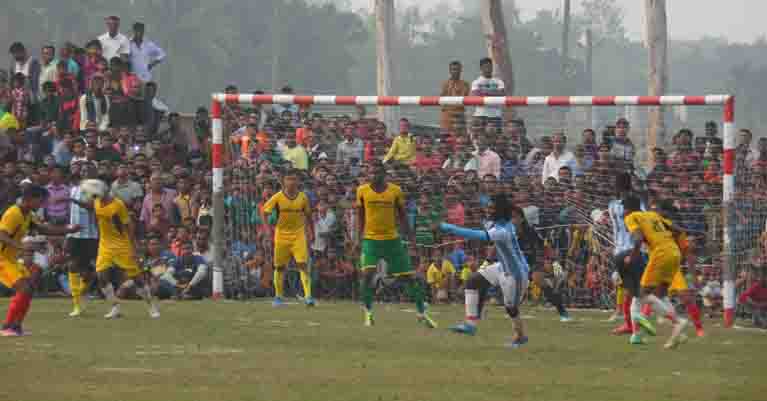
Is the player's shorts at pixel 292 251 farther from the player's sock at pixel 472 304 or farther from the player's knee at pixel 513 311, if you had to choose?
the player's knee at pixel 513 311

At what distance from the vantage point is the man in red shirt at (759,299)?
18.6 m

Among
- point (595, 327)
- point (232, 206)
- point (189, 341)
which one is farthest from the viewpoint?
point (232, 206)

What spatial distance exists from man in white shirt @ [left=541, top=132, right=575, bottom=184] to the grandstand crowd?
22 mm

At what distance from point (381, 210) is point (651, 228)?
13.3 ft

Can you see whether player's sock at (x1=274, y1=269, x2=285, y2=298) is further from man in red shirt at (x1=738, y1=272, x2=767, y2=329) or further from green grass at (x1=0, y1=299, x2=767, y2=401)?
man in red shirt at (x1=738, y1=272, x2=767, y2=329)

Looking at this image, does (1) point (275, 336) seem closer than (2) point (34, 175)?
Yes

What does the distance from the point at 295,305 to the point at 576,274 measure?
14.0 feet

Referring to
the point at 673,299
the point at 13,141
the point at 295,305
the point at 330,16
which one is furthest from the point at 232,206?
the point at 330,16

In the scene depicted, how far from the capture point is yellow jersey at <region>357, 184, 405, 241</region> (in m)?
18.2

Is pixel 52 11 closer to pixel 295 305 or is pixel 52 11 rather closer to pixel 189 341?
pixel 295 305

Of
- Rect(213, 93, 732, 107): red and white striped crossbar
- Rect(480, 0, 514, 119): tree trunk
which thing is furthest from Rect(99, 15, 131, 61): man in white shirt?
Rect(480, 0, 514, 119): tree trunk

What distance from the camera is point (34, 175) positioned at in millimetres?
24172

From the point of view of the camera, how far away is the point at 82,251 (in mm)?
20016

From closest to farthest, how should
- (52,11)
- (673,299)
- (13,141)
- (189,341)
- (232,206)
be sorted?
(189,341) → (673,299) → (232,206) → (13,141) → (52,11)
